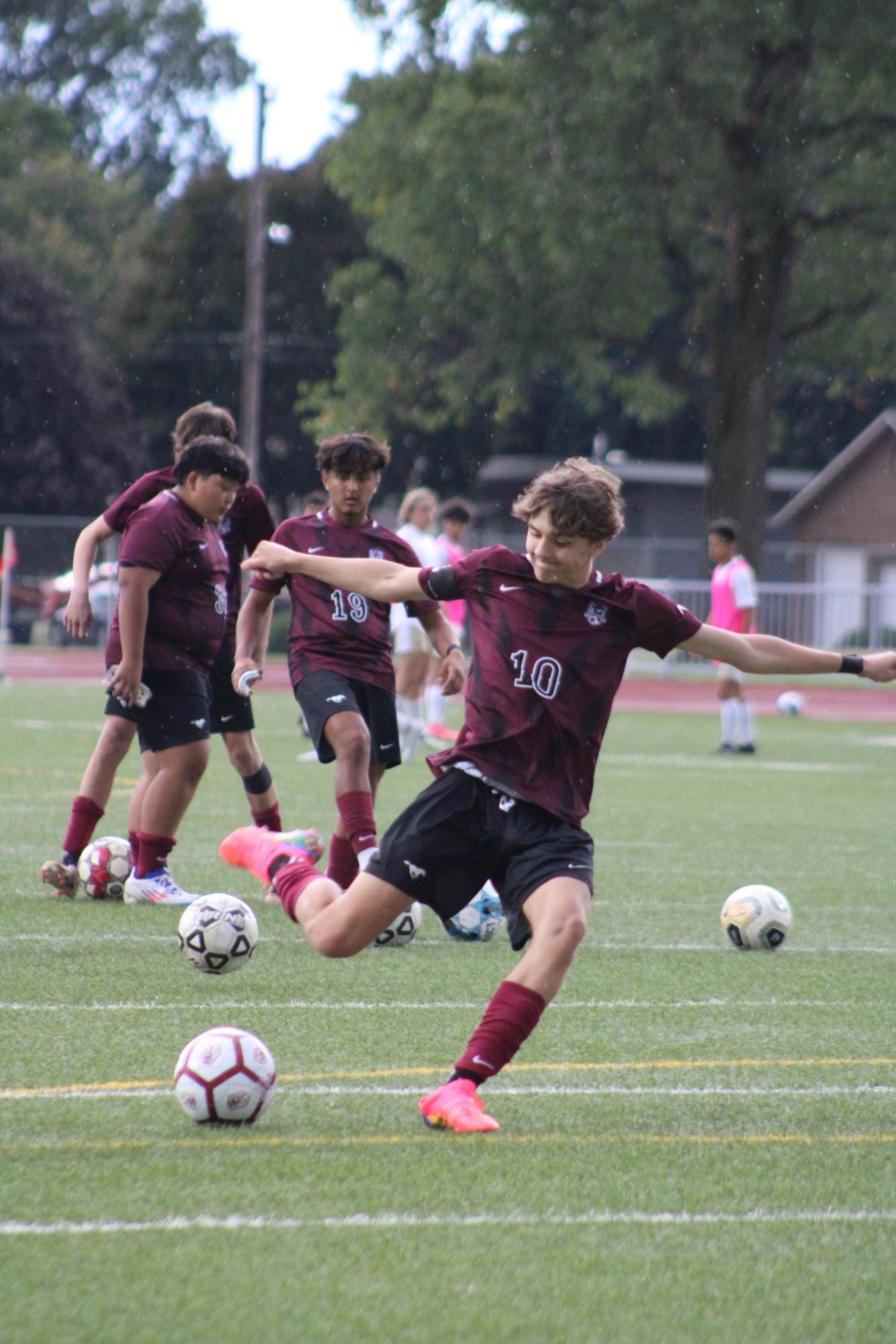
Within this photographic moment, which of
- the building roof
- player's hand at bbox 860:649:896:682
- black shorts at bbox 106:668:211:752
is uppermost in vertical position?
the building roof

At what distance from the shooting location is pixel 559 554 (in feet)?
15.3

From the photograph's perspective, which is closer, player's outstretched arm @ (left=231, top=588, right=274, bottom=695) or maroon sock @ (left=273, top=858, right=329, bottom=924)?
maroon sock @ (left=273, top=858, right=329, bottom=924)

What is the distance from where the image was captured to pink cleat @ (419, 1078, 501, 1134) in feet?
14.3

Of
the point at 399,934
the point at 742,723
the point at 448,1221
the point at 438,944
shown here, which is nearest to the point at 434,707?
the point at 742,723

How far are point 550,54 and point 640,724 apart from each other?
1414cm

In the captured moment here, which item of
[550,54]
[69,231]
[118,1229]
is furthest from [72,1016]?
[69,231]

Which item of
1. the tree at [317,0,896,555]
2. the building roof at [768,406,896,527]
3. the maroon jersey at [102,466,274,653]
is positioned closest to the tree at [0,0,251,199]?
the building roof at [768,406,896,527]

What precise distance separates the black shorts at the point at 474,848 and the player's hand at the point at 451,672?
1.62 metres

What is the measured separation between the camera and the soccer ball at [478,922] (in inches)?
286

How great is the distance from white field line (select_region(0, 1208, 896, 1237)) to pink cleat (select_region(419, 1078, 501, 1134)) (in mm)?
614

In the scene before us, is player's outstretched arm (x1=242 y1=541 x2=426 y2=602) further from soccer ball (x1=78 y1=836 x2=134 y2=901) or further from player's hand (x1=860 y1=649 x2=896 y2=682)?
soccer ball (x1=78 y1=836 x2=134 y2=901)

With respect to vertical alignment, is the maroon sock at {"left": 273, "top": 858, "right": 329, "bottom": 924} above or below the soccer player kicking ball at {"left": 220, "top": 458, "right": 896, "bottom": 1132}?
below

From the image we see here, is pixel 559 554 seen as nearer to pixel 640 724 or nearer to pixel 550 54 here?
pixel 640 724

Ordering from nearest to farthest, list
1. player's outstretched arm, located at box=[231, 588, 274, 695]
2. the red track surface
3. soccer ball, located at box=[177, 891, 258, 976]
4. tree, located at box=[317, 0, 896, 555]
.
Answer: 1. soccer ball, located at box=[177, 891, 258, 976]
2. player's outstretched arm, located at box=[231, 588, 274, 695]
3. the red track surface
4. tree, located at box=[317, 0, 896, 555]
